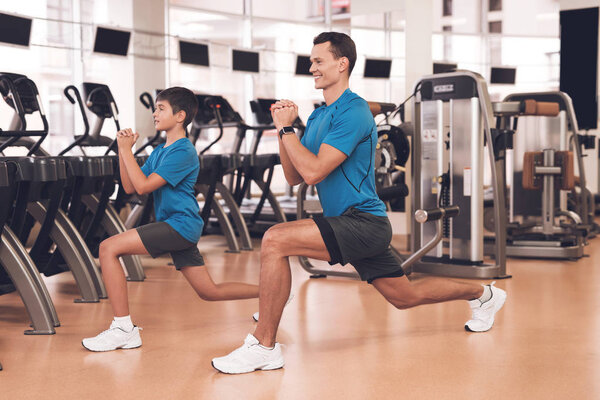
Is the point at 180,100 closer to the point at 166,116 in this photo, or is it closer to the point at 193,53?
the point at 166,116

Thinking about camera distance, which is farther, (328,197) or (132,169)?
(132,169)

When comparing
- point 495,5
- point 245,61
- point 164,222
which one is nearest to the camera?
point 164,222

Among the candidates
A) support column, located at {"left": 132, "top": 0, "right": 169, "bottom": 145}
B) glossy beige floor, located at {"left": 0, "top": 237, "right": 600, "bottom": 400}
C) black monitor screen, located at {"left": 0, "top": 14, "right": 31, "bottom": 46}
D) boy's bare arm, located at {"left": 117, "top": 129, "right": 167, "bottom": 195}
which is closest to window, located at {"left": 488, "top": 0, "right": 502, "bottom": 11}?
support column, located at {"left": 132, "top": 0, "right": 169, "bottom": 145}

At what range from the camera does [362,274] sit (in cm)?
292

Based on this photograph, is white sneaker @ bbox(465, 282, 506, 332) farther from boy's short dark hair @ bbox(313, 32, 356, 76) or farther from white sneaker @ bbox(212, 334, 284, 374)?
boy's short dark hair @ bbox(313, 32, 356, 76)

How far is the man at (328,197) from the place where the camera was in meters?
2.65

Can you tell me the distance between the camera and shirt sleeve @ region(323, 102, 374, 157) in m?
2.64

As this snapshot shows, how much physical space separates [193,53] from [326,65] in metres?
6.19

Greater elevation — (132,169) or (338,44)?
(338,44)

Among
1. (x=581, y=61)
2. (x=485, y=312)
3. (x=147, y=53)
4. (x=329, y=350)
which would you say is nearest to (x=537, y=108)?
(x=485, y=312)

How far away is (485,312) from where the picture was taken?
136 inches

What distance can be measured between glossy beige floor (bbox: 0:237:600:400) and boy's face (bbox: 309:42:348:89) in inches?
46.0

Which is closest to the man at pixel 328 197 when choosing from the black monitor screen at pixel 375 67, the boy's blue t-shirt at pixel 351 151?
the boy's blue t-shirt at pixel 351 151

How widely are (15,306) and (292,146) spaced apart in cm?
243
